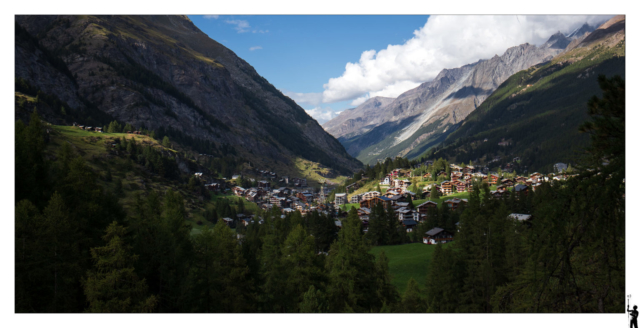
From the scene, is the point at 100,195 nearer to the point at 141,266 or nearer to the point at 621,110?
the point at 141,266

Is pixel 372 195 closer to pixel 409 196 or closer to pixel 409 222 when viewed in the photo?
pixel 409 196

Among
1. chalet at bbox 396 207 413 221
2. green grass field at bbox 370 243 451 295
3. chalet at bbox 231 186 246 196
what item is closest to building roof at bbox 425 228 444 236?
green grass field at bbox 370 243 451 295

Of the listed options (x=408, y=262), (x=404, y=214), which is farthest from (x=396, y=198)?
(x=408, y=262)

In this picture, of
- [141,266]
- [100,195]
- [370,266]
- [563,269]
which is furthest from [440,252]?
[100,195]

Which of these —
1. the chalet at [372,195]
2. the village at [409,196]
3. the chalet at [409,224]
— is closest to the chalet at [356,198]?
the village at [409,196]

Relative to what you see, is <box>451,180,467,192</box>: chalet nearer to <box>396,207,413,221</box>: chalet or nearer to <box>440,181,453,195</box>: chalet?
<box>440,181,453,195</box>: chalet

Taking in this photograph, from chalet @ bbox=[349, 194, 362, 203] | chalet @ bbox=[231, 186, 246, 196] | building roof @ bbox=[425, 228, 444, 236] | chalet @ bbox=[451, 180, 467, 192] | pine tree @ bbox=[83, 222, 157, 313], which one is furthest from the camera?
chalet @ bbox=[231, 186, 246, 196]
